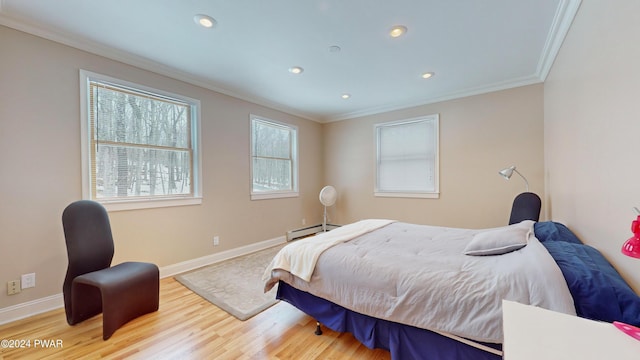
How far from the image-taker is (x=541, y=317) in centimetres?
83

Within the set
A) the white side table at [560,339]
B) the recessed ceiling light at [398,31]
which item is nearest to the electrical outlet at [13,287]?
the white side table at [560,339]

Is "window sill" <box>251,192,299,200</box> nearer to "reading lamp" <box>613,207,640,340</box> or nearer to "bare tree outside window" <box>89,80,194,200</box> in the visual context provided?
"bare tree outside window" <box>89,80,194,200</box>

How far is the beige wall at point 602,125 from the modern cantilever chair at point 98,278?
3107mm

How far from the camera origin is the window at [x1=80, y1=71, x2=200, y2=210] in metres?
2.49

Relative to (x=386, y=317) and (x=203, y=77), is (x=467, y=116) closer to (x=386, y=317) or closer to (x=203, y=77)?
(x=386, y=317)

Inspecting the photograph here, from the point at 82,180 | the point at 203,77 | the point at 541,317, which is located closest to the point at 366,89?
the point at 203,77

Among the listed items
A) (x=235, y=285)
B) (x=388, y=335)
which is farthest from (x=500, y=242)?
(x=235, y=285)

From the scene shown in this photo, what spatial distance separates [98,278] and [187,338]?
2.71 feet

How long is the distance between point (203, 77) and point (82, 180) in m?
1.76

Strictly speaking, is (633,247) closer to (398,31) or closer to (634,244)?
(634,244)

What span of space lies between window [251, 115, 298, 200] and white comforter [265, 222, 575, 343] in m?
2.33

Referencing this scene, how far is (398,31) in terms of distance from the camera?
2184 mm

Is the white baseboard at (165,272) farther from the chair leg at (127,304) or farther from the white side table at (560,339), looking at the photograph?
the white side table at (560,339)

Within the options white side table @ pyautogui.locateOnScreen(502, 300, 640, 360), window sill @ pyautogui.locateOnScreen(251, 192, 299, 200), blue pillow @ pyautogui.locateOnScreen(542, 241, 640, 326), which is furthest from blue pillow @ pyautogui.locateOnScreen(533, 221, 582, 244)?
window sill @ pyautogui.locateOnScreen(251, 192, 299, 200)
